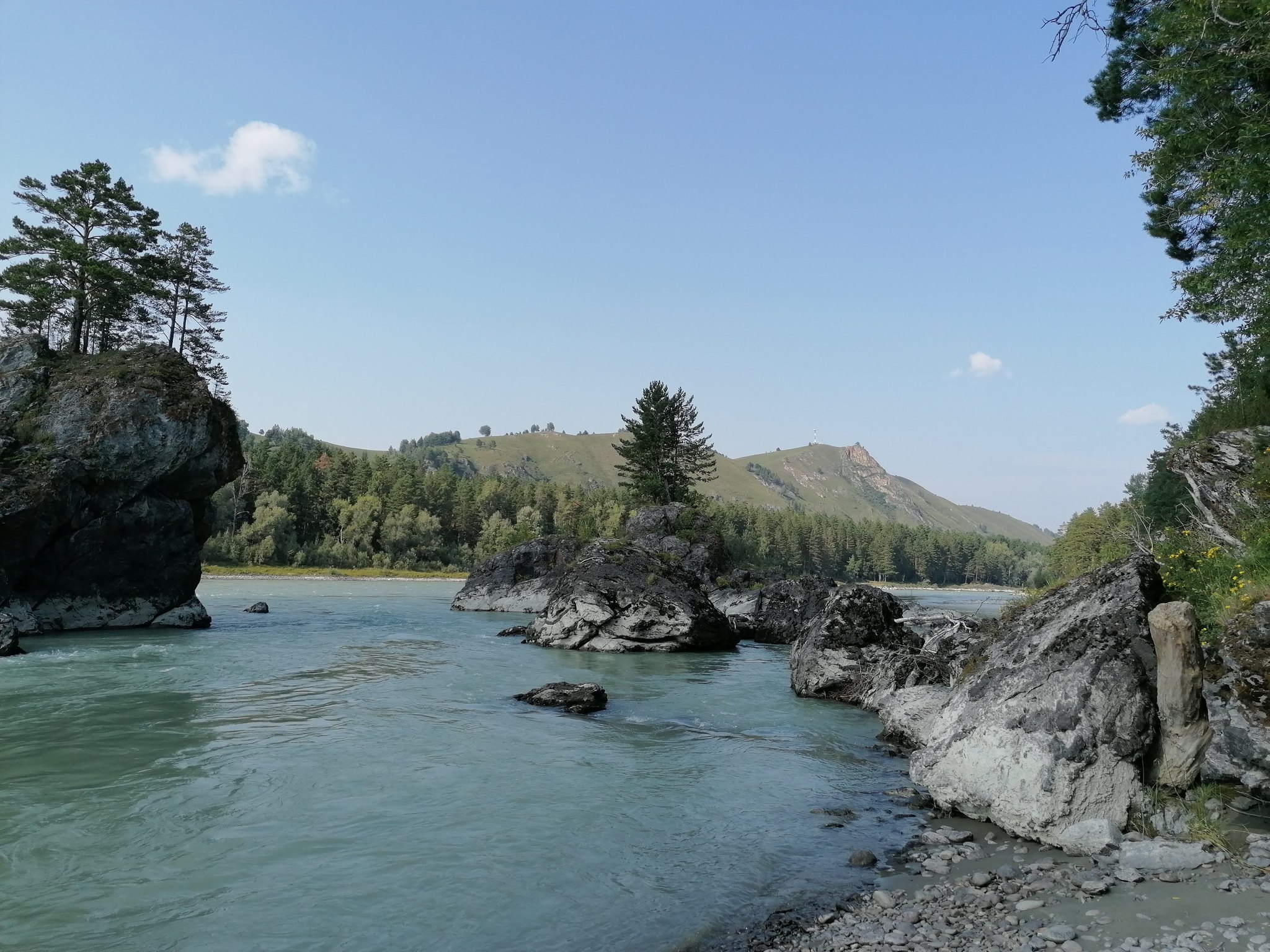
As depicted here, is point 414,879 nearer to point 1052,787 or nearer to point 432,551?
point 1052,787

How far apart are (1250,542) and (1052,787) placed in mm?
6907

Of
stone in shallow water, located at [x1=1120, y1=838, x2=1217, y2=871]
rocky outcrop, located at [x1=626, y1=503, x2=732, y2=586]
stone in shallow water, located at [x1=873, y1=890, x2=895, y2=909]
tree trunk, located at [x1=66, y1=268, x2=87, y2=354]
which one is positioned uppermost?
tree trunk, located at [x1=66, y1=268, x2=87, y2=354]

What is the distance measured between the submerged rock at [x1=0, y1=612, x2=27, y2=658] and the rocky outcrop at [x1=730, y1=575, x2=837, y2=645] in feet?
103

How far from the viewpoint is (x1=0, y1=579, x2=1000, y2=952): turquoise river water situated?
26.2 feet

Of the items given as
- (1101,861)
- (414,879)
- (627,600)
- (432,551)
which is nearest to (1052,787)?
(1101,861)

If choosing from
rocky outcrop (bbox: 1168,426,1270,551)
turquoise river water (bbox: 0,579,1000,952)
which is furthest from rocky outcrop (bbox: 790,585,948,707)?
rocky outcrop (bbox: 1168,426,1270,551)

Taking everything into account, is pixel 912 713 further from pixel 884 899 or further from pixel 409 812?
pixel 409 812

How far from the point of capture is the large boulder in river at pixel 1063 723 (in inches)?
368

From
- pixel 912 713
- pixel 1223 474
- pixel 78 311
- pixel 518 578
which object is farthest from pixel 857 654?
pixel 78 311

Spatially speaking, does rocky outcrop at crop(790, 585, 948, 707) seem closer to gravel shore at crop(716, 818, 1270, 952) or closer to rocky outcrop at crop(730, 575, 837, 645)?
gravel shore at crop(716, 818, 1270, 952)

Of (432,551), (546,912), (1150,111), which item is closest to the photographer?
(546,912)

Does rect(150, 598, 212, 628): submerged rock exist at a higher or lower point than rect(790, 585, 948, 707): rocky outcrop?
lower

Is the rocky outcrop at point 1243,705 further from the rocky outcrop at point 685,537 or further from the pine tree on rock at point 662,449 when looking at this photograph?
the pine tree on rock at point 662,449

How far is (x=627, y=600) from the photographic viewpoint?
34.7 meters
